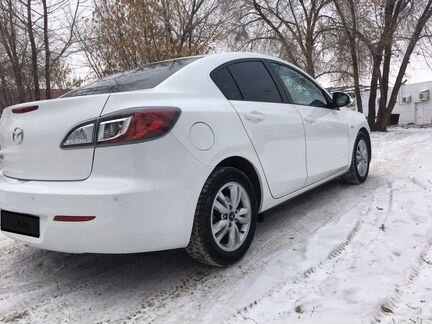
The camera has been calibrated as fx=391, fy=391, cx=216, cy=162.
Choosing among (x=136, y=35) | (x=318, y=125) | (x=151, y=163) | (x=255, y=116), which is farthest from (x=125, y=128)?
(x=136, y=35)

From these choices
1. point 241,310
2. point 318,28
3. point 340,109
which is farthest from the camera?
point 318,28

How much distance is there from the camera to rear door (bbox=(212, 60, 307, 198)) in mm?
2954

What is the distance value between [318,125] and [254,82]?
0.96m

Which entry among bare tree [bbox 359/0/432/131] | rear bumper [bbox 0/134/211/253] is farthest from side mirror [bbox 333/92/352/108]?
bare tree [bbox 359/0/432/131]

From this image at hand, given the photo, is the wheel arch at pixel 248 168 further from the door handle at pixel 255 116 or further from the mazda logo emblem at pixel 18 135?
the mazda logo emblem at pixel 18 135

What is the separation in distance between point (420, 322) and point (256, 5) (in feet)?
51.9

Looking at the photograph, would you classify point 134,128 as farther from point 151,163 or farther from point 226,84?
point 226,84

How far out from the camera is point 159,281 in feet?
8.72

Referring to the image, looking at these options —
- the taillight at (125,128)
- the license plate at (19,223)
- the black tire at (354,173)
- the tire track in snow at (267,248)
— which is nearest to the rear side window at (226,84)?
the taillight at (125,128)

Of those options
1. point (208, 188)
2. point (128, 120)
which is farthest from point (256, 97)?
point (128, 120)

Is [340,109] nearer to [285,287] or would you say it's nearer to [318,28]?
[285,287]

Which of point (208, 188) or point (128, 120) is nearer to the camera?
point (128, 120)

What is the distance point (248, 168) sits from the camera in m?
2.95

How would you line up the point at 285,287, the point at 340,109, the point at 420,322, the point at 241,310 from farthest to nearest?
the point at 340,109
the point at 285,287
the point at 241,310
the point at 420,322
